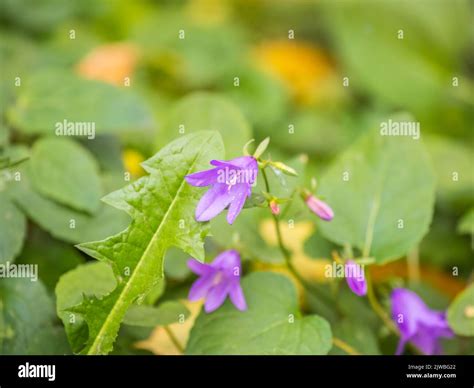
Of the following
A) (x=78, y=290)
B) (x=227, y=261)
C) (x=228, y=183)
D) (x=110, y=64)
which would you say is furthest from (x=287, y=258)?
(x=110, y=64)

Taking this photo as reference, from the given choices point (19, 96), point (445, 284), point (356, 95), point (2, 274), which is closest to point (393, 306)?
point (445, 284)

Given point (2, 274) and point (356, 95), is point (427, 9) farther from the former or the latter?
point (2, 274)

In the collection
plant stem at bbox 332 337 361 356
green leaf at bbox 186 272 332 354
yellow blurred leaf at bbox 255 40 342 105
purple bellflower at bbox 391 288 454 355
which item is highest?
yellow blurred leaf at bbox 255 40 342 105

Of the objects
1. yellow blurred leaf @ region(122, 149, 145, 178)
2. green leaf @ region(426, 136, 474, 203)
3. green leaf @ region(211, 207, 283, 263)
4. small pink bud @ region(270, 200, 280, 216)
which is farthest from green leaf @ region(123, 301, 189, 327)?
green leaf @ region(426, 136, 474, 203)

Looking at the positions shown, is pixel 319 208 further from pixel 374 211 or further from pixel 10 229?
pixel 10 229

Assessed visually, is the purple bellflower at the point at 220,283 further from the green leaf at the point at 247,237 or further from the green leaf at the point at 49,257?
the green leaf at the point at 49,257

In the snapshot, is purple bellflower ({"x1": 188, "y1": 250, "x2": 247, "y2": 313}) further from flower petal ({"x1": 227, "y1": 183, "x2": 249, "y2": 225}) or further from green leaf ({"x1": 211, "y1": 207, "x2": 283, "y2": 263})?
flower petal ({"x1": 227, "y1": 183, "x2": 249, "y2": 225})
